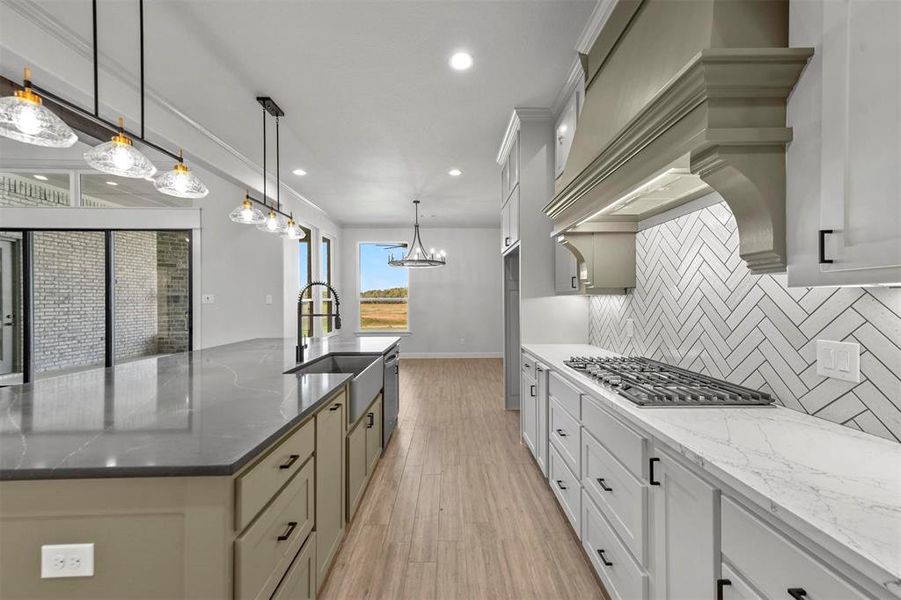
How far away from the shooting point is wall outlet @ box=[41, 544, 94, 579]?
35.3 inches

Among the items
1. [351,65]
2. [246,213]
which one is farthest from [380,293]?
[351,65]

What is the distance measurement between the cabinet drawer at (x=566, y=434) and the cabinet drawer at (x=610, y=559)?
19 centimetres

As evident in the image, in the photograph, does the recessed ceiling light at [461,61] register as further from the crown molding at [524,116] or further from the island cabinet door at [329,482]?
the island cabinet door at [329,482]

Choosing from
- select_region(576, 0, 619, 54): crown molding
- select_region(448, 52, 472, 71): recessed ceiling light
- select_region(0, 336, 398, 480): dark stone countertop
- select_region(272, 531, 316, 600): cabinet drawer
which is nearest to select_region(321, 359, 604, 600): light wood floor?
select_region(272, 531, 316, 600): cabinet drawer

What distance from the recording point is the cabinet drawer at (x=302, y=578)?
4.11 ft

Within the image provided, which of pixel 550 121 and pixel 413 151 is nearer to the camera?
pixel 550 121

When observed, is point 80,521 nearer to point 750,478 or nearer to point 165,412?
point 165,412

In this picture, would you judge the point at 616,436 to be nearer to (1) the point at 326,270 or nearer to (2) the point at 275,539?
(2) the point at 275,539

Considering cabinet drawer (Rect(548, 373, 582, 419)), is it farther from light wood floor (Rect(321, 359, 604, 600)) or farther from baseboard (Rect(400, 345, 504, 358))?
baseboard (Rect(400, 345, 504, 358))

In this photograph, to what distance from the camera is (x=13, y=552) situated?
0.90m

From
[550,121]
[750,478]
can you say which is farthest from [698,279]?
[550,121]

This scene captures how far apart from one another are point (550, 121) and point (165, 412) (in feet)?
11.0

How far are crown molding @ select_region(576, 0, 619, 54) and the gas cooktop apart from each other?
5.99 ft

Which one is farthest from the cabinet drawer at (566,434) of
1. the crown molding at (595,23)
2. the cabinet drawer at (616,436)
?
the crown molding at (595,23)
